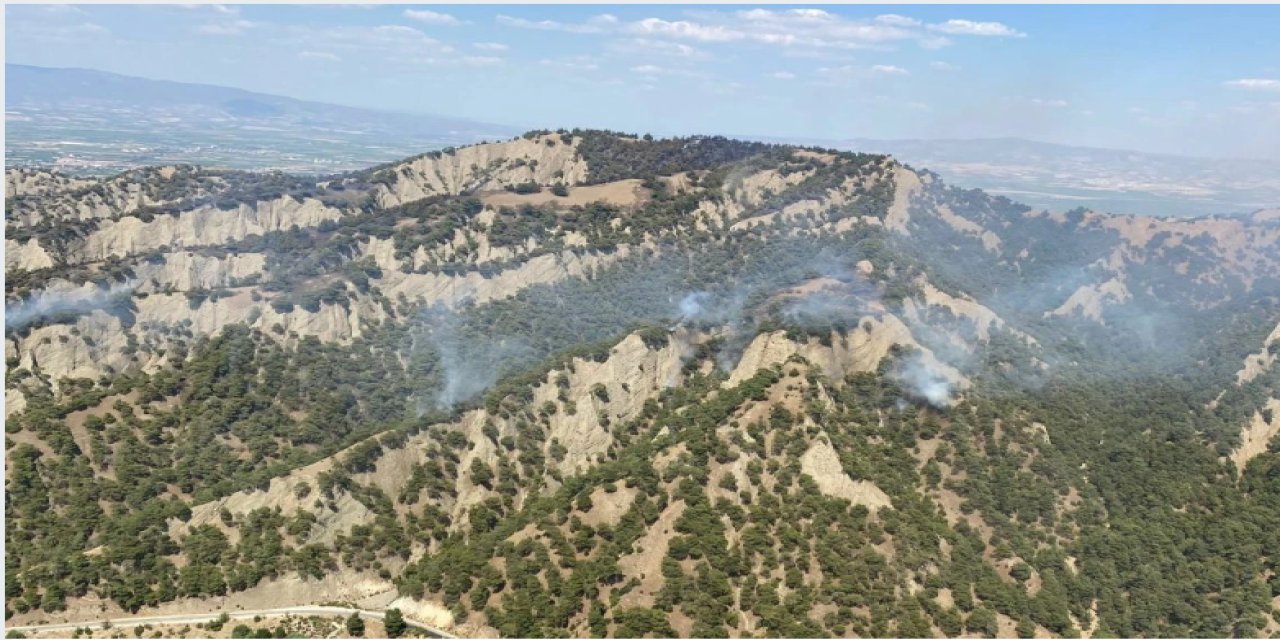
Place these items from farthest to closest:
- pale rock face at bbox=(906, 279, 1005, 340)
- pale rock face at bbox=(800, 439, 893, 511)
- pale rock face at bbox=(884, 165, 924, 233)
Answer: pale rock face at bbox=(884, 165, 924, 233), pale rock face at bbox=(906, 279, 1005, 340), pale rock face at bbox=(800, 439, 893, 511)

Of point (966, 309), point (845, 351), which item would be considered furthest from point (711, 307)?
point (966, 309)

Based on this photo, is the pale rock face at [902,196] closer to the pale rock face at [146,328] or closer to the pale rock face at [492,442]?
the pale rock face at [492,442]

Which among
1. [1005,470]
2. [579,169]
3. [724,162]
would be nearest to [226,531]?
[1005,470]

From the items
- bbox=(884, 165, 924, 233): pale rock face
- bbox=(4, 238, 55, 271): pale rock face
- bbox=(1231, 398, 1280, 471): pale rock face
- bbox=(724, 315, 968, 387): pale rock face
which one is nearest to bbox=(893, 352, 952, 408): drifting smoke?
bbox=(724, 315, 968, 387): pale rock face

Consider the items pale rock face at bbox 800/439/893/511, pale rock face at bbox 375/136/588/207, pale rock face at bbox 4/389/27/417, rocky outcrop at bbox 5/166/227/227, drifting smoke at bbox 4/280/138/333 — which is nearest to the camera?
pale rock face at bbox 800/439/893/511

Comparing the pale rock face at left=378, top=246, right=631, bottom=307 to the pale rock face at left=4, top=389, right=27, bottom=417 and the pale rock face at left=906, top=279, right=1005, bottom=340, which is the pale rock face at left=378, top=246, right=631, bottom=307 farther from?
the pale rock face at left=906, top=279, right=1005, bottom=340

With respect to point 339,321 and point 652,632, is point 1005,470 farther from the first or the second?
point 339,321
